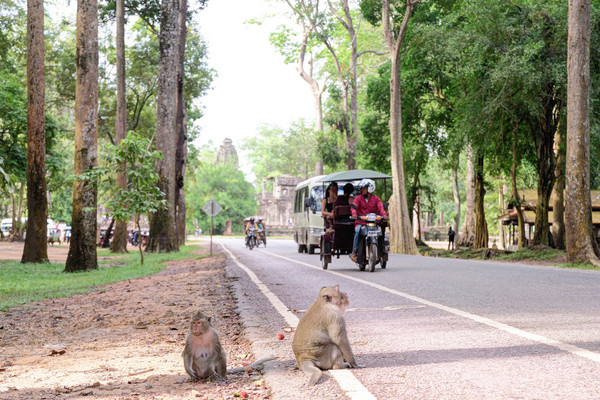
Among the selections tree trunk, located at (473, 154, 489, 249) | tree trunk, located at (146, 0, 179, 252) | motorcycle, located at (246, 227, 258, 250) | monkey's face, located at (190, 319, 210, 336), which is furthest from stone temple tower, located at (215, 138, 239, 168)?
monkey's face, located at (190, 319, 210, 336)

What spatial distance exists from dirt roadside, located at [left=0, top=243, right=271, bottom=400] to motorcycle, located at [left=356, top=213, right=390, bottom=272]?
4.03m

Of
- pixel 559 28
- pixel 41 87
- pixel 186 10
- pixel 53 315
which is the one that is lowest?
pixel 53 315

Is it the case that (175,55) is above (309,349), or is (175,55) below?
above

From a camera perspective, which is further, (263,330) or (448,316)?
(448,316)

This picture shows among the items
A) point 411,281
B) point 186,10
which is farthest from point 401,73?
point 411,281

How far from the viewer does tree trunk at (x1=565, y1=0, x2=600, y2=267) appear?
2108 cm

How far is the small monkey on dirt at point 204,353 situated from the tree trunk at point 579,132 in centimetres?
1809

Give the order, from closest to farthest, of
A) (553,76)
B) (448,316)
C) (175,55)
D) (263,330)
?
(263,330) → (448,316) → (553,76) → (175,55)

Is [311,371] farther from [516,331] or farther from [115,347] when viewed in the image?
[115,347]

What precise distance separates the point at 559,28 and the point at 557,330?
67.2 ft

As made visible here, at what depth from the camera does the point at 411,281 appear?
516 inches

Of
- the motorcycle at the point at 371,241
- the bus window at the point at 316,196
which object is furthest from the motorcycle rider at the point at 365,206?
the bus window at the point at 316,196

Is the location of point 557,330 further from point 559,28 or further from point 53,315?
point 559,28

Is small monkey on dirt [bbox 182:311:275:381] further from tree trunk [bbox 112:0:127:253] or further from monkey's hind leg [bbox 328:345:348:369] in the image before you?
tree trunk [bbox 112:0:127:253]
